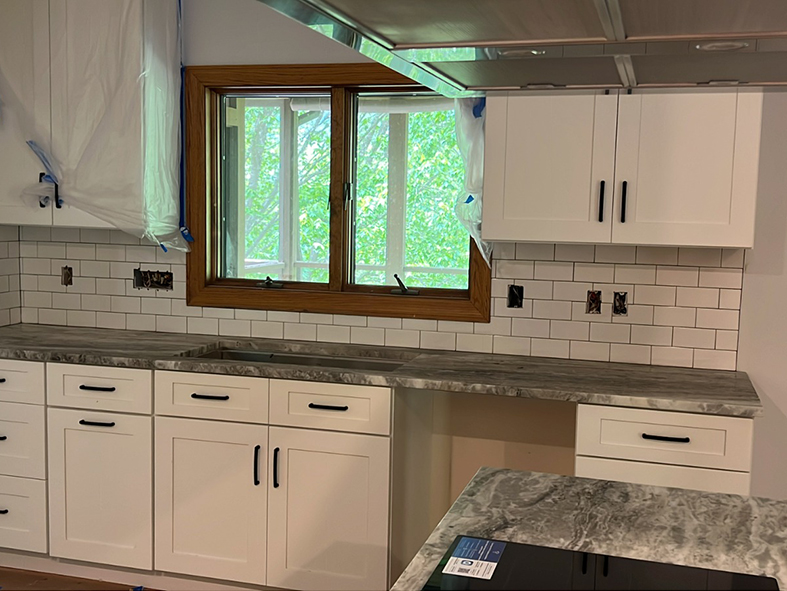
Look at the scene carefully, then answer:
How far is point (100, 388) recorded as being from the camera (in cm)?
333

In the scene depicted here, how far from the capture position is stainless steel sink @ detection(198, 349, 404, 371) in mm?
3508

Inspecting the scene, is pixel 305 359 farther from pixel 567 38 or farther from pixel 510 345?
pixel 567 38

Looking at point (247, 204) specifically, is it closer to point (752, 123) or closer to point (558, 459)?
point (558, 459)

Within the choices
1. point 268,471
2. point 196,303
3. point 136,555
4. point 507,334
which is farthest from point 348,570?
point 196,303

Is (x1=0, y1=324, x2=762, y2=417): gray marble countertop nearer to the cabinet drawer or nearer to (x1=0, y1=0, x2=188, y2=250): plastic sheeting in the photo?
the cabinet drawer

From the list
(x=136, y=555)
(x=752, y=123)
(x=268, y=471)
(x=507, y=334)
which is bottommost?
(x=136, y=555)

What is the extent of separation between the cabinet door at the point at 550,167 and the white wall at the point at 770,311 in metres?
0.61

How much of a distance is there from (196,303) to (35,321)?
877 mm

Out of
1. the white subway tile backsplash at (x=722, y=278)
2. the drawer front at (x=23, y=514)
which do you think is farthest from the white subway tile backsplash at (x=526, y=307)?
the drawer front at (x=23, y=514)

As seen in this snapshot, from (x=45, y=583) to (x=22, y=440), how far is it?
1.92 feet

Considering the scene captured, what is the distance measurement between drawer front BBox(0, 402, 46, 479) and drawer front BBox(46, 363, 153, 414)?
0.39 feet

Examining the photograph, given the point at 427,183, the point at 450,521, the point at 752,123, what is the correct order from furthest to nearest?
the point at 427,183, the point at 752,123, the point at 450,521

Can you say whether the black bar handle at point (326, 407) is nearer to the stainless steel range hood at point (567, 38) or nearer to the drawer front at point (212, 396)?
the drawer front at point (212, 396)

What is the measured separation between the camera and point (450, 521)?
1616mm
